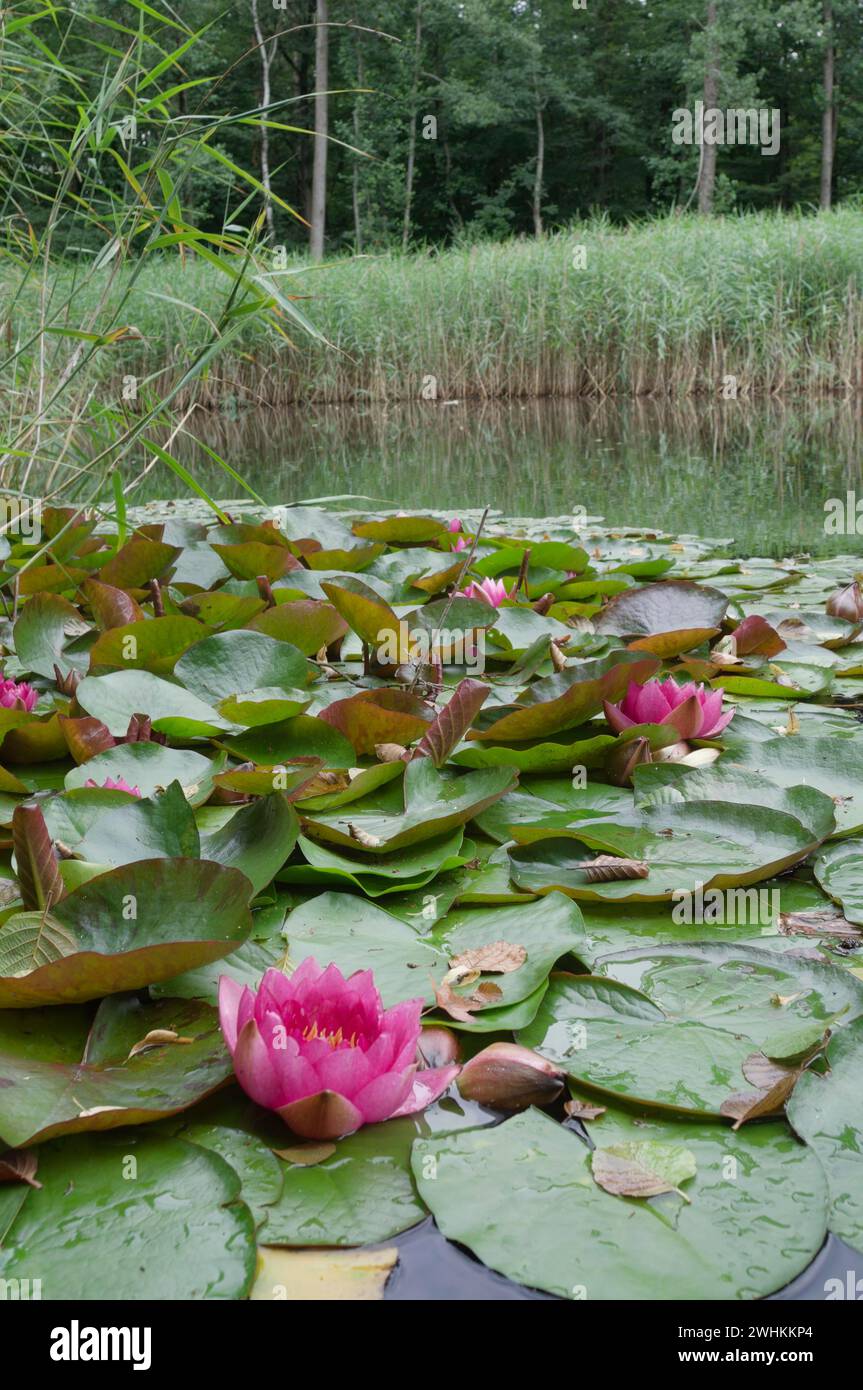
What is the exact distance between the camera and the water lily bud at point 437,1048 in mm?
861

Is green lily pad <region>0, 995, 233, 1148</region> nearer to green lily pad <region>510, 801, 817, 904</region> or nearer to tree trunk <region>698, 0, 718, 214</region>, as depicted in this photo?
green lily pad <region>510, 801, 817, 904</region>

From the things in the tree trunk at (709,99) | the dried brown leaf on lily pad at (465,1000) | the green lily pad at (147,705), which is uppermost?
the tree trunk at (709,99)

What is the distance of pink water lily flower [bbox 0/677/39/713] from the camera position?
155cm

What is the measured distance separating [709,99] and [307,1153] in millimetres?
21413

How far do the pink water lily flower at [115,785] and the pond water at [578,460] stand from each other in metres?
2.47

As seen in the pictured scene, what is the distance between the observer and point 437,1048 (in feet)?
2.85

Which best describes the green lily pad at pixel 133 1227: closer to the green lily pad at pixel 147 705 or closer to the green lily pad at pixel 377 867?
the green lily pad at pixel 377 867

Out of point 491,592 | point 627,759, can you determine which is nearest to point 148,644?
point 491,592

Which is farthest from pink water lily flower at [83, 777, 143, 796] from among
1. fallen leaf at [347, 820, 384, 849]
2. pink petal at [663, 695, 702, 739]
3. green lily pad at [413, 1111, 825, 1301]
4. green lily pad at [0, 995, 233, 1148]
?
pink petal at [663, 695, 702, 739]

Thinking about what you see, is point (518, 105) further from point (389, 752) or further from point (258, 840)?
point (258, 840)

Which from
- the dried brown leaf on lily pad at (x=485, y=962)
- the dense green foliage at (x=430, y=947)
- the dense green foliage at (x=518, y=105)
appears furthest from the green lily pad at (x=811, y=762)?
the dense green foliage at (x=518, y=105)

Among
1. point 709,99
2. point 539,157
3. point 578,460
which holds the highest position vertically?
point 539,157

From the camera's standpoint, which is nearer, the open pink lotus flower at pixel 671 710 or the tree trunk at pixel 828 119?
the open pink lotus flower at pixel 671 710
